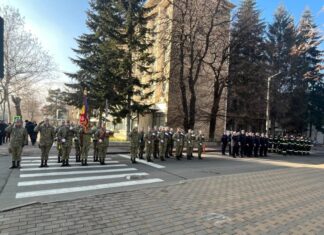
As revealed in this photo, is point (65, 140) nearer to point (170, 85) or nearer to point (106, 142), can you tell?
point (106, 142)

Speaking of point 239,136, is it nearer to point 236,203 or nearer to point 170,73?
point 170,73

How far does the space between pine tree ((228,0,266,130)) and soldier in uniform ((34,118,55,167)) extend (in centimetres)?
2173

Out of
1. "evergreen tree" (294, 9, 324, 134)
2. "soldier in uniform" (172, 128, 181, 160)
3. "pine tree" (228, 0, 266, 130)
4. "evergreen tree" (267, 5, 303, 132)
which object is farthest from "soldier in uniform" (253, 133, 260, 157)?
"evergreen tree" (294, 9, 324, 134)

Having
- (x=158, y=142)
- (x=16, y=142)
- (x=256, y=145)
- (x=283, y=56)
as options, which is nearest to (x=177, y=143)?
(x=158, y=142)

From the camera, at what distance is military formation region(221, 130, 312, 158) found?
2248cm

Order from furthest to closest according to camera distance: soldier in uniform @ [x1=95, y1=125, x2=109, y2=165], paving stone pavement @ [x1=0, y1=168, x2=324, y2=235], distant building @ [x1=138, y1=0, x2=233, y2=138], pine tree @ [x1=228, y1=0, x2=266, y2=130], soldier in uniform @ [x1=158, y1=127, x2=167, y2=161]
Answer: pine tree @ [x1=228, y1=0, x2=266, y2=130], distant building @ [x1=138, y1=0, x2=233, y2=138], soldier in uniform @ [x1=158, y1=127, x2=167, y2=161], soldier in uniform @ [x1=95, y1=125, x2=109, y2=165], paving stone pavement @ [x1=0, y1=168, x2=324, y2=235]

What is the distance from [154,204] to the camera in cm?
736

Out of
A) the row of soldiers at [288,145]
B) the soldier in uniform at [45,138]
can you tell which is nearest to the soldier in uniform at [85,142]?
the soldier in uniform at [45,138]

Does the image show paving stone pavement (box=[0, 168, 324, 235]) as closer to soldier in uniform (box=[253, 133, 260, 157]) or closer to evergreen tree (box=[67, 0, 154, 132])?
soldier in uniform (box=[253, 133, 260, 157])

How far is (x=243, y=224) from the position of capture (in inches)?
245

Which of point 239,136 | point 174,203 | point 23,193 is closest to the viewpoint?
point 174,203

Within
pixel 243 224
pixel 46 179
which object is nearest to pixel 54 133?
pixel 46 179

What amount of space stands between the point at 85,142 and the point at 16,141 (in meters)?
2.96

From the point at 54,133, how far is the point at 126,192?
6376 millimetres
